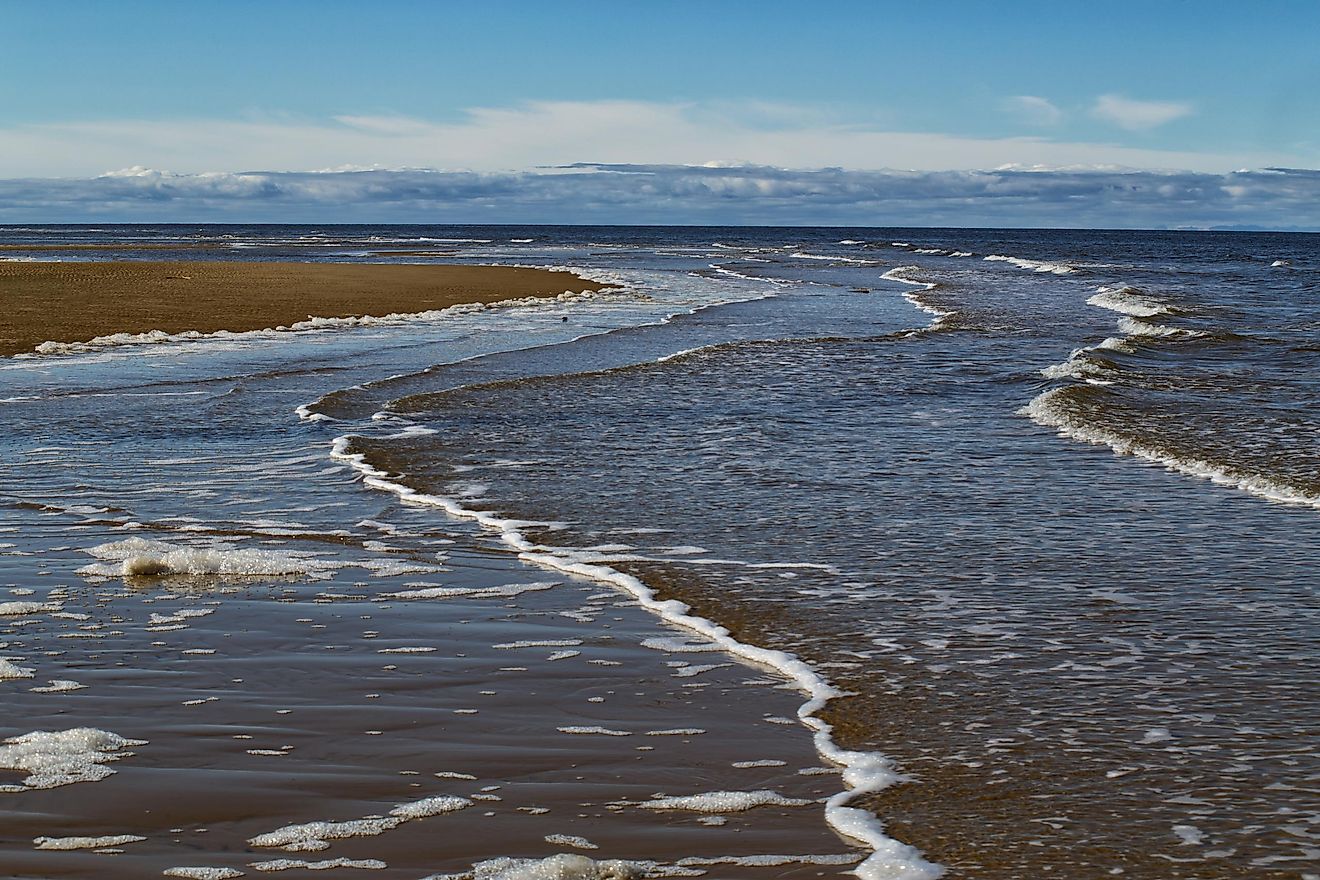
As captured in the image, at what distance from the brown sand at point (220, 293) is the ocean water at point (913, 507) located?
3328 millimetres

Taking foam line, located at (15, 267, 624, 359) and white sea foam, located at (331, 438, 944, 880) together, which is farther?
foam line, located at (15, 267, 624, 359)

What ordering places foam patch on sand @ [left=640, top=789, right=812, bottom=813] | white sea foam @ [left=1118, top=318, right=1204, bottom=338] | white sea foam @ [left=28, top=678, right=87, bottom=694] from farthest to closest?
1. white sea foam @ [left=1118, top=318, right=1204, bottom=338]
2. white sea foam @ [left=28, top=678, right=87, bottom=694]
3. foam patch on sand @ [left=640, top=789, right=812, bottom=813]

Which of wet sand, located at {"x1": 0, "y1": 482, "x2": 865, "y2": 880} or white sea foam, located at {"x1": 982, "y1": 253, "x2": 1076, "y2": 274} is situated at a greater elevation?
white sea foam, located at {"x1": 982, "y1": 253, "x2": 1076, "y2": 274}

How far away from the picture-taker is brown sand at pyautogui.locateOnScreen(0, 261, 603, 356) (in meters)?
25.5

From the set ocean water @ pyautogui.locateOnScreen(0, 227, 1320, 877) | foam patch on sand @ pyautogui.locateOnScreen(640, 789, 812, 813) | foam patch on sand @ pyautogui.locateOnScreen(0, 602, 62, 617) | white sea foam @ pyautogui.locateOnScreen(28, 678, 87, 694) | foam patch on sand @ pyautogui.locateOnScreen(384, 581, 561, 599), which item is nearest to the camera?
foam patch on sand @ pyautogui.locateOnScreen(640, 789, 812, 813)

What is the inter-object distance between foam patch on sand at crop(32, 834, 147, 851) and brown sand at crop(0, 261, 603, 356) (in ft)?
59.8

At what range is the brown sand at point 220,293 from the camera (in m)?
25.5

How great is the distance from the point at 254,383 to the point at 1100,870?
14757mm

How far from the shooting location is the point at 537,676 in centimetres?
587

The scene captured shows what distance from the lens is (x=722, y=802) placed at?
14.7 feet

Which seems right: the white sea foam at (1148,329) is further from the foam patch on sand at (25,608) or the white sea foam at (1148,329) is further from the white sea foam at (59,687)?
the white sea foam at (59,687)

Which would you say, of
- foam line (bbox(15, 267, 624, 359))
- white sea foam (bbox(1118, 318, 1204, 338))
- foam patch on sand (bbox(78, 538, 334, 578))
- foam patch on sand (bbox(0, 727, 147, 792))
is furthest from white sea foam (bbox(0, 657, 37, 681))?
white sea foam (bbox(1118, 318, 1204, 338))

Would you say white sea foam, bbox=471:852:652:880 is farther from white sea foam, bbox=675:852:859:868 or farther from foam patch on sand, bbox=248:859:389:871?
foam patch on sand, bbox=248:859:389:871

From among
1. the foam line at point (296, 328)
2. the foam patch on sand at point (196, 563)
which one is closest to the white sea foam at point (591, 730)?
the foam patch on sand at point (196, 563)
